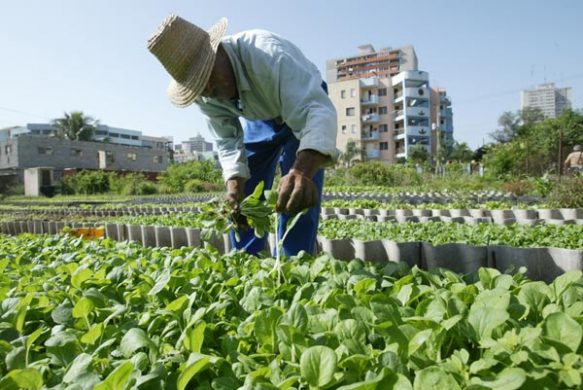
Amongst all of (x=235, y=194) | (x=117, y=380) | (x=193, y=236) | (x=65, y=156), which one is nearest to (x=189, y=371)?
(x=117, y=380)

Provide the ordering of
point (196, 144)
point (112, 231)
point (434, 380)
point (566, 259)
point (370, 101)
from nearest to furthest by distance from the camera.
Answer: point (434, 380), point (566, 259), point (112, 231), point (370, 101), point (196, 144)

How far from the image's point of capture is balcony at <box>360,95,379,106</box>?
5622cm

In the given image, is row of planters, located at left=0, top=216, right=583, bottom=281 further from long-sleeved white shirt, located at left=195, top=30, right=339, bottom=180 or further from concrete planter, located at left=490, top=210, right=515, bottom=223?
concrete planter, located at left=490, top=210, right=515, bottom=223

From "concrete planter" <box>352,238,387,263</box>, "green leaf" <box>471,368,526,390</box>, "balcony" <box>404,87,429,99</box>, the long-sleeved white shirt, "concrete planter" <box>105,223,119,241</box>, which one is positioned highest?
"balcony" <box>404,87,429,99</box>

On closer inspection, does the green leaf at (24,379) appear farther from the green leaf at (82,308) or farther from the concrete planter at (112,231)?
the concrete planter at (112,231)

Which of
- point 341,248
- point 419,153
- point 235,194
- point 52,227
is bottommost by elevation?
point 52,227

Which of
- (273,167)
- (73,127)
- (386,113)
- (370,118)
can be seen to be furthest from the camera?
(386,113)

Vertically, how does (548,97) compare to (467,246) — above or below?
above

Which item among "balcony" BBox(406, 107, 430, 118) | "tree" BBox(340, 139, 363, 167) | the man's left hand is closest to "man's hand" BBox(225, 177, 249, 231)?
the man's left hand

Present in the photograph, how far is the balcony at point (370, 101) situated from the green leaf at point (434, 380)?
5746 centimetres

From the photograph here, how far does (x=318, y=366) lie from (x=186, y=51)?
176 centimetres

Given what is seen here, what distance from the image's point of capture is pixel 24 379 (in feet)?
2.23

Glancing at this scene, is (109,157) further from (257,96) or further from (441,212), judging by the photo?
(257,96)

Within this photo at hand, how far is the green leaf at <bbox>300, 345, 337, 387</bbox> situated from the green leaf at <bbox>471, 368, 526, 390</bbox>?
19 centimetres
